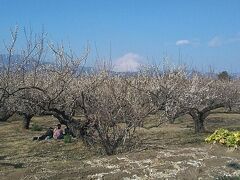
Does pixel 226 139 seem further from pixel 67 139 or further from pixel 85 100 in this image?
pixel 67 139

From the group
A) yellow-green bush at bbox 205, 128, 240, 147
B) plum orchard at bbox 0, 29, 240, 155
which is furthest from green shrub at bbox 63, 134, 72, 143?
yellow-green bush at bbox 205, 128, 240, 147

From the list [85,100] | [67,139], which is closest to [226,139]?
[85,100]

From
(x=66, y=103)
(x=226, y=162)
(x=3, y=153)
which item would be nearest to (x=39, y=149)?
(x=3, y=153)

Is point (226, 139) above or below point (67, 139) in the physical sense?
above

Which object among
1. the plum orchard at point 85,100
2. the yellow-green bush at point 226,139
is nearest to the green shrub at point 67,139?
the plum orchard at point 85,100

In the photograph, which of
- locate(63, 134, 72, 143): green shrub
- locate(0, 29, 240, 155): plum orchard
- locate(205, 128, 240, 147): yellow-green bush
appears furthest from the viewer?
locate(63, 134, 72, 143): green shrub

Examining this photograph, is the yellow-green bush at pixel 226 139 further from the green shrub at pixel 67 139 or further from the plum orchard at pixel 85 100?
the green shrub at pixel 67 139

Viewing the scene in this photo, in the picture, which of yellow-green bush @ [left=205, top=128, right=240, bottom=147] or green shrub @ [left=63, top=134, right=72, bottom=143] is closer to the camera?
yellow-green bush @ [left=205, top=128, right=240, bottom=147]

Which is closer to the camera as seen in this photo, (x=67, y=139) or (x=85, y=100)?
(x=85, y=100)

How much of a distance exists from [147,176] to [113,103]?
7.61m

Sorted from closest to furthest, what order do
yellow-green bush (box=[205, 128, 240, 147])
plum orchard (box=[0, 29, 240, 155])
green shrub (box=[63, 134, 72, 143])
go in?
yellow-green bush (box=[205, 128, 240, 147])
plum orchard (box=[0, 29, 240, 155])
green shrub (box=[63, 134, 72, 143])

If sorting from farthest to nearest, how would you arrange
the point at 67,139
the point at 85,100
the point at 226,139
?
the point at 67,139, the point at 85,100, the point at 226,139

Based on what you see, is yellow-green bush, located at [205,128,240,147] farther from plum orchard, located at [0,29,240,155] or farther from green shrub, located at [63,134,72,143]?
green shrub, located at [63,134,72,143]

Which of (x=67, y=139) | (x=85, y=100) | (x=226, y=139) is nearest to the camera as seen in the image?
(x=226, y=139)
